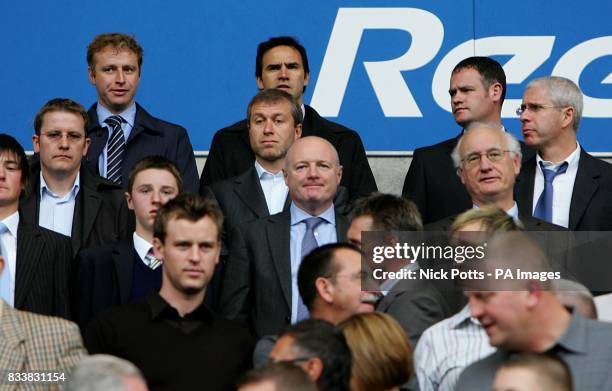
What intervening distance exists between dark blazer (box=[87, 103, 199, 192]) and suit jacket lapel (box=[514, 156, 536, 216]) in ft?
6.07

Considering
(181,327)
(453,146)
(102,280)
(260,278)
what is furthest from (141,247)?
(453,146)

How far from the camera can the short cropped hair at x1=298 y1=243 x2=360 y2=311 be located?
717 cm

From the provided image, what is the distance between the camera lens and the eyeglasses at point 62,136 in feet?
28.2

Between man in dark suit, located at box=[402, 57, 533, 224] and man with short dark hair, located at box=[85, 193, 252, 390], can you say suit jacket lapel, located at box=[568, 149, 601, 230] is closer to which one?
man in dark suit, located at box=[402, 57, 533, 224]

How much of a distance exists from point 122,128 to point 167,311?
237cm

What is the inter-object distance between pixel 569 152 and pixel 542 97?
36 centimetres

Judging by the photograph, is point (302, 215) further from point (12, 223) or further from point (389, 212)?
point (12, 223)

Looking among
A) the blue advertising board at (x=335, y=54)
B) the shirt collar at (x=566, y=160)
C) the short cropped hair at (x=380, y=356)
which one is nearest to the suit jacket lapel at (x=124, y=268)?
the short cropped hair at (x=380, y=356)

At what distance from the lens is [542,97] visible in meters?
9.13

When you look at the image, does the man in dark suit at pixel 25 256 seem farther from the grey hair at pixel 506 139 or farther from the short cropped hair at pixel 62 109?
the grey hair at pixel 506 139

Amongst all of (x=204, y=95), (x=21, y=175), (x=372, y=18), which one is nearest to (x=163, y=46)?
(x=204, y=95)

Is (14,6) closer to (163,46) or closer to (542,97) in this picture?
(163,46)

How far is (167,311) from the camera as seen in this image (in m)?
7.11

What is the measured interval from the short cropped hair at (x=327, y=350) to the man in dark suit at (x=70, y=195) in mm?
2630
